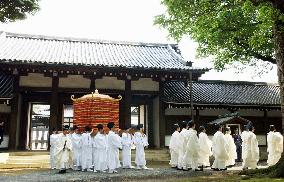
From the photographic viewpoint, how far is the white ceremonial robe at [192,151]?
11.3 meters

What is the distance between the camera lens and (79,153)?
39.6 ft

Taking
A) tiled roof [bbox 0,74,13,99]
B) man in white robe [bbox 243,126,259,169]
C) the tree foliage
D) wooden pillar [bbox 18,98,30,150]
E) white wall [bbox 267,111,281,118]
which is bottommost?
man in white robe [bbox 243,126,259,169]

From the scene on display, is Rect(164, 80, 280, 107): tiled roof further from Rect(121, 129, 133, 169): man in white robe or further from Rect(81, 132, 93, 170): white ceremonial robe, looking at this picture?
Rect(81, 132, 93, 170): white ceremonial robe

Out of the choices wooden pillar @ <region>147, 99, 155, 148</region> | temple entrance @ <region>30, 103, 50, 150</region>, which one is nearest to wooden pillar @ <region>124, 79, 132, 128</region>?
wooden pillar @ <region>147, 99, 155, 148</region>

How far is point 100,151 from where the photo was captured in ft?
36.6

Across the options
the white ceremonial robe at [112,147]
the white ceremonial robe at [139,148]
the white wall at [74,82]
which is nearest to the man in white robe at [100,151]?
the white ceremonial robe at [112,147]

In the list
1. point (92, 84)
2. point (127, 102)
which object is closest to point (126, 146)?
point (127, 102)

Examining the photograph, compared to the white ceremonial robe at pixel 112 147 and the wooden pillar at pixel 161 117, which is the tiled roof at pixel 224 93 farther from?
the white ceremonial robe at pixel 112 147

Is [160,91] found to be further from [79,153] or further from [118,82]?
[79,153]

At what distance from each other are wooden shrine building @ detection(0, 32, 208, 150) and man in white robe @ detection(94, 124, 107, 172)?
14.8 feet

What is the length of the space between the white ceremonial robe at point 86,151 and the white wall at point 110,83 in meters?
5.42

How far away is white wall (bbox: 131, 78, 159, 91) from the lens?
680 inches

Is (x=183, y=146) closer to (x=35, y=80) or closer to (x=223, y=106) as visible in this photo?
(x=223, y=106)

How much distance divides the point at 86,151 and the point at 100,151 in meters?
0.77
